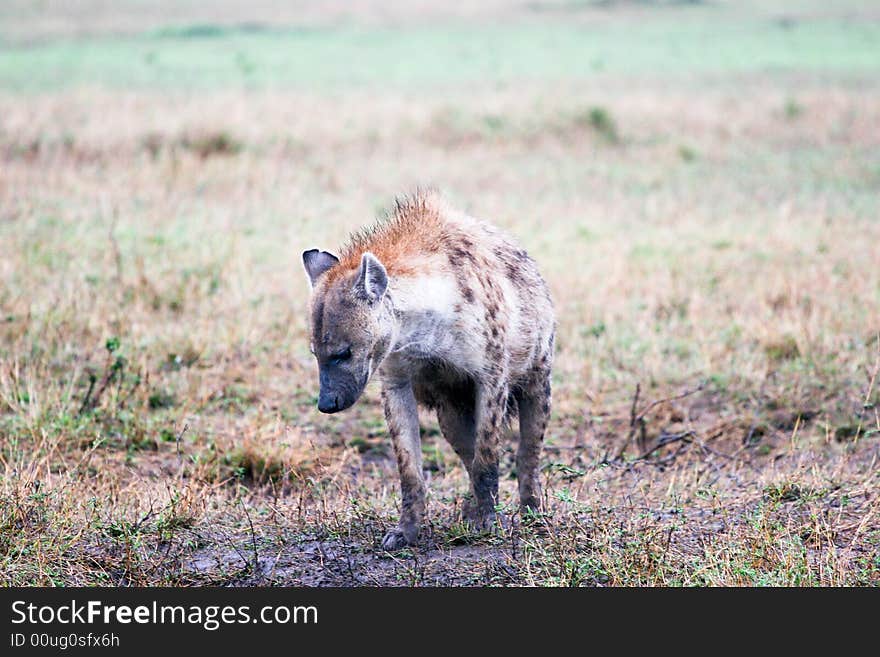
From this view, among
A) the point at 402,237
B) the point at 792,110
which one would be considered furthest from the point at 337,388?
the point at 792,110

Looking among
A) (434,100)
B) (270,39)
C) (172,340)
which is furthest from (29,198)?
(270,39)

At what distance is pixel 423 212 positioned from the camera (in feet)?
18.7

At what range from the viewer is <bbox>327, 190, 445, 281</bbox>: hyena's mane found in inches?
205

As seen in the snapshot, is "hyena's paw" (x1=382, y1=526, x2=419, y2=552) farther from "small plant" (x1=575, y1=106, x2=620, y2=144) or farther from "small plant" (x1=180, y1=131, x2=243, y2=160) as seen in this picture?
"small plant" (x1=575, y1=106, x2=620, y2=144)

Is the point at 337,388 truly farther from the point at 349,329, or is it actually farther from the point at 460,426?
the point at 460,426

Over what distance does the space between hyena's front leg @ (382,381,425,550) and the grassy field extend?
11 centimetres

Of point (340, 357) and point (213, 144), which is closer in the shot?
point (340, 357)

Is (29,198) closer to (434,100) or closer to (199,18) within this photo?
(434,100)

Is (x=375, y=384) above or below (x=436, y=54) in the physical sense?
below

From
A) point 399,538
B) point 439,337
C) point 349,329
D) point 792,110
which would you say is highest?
point 349,329

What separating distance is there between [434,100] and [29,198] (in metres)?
9.57

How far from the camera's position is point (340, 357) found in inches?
193

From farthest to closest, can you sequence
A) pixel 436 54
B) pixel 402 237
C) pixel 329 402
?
pixel 436 54, pixel 402 237, pixel 329 402

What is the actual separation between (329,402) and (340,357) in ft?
0.64
